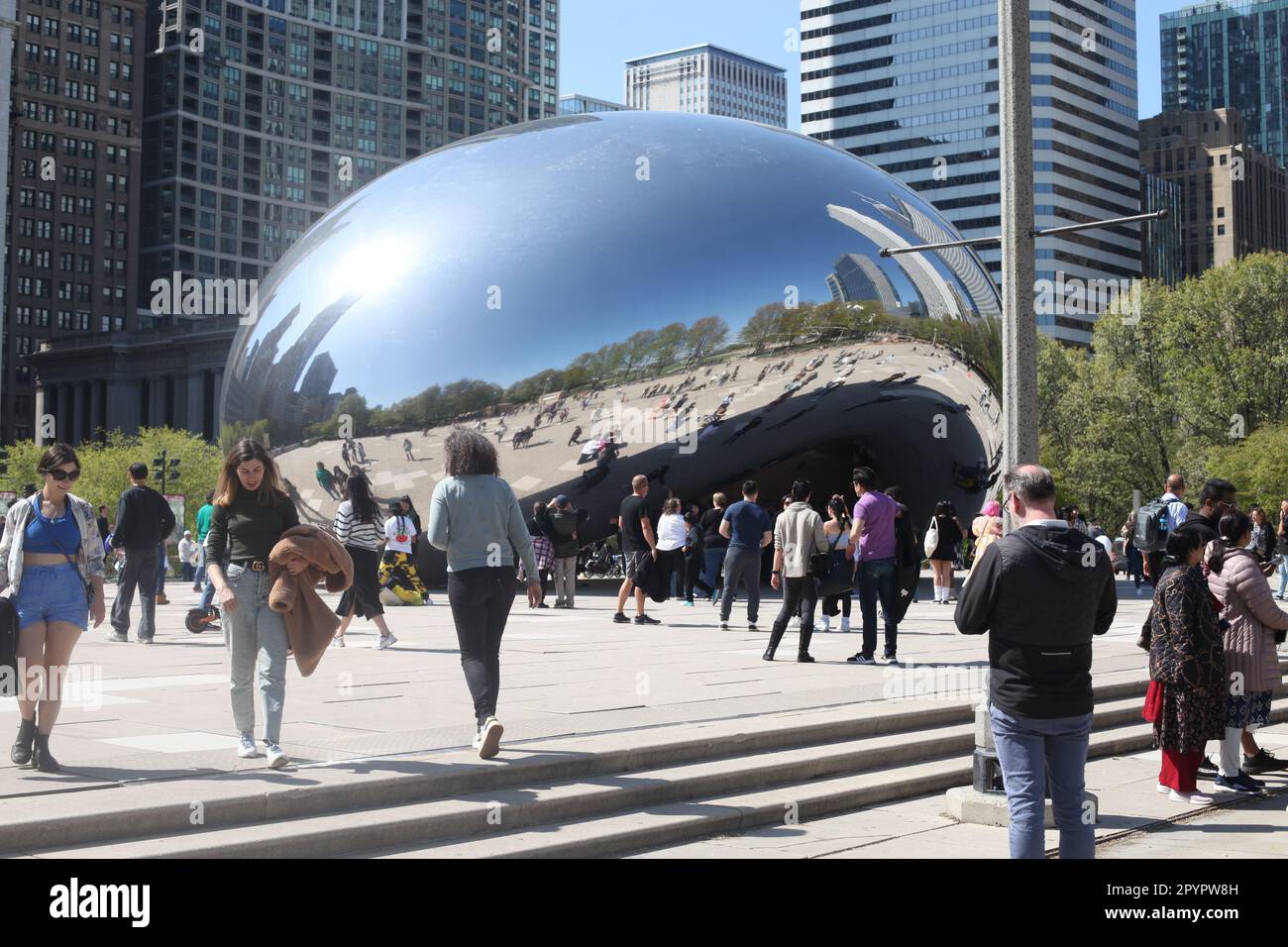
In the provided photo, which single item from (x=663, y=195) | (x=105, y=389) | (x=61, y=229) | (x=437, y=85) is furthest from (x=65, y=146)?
(x=663, y=195)

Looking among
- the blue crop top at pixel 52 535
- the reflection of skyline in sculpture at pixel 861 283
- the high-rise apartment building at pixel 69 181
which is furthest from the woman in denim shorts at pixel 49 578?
the high-rise apartment building at pixel 69 181

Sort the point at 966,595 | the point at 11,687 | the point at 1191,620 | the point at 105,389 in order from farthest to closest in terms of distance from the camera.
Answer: the point at 105,389 < the point at 1191,620 < the point at 11,687 < the point at 966,595

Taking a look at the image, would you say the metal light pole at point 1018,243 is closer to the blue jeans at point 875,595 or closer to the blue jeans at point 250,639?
the blue jeans at point 250,639

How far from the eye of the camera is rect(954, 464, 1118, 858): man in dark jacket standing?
546 centimetres

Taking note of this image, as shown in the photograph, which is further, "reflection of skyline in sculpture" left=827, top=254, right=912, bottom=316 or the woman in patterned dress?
"reflection of skyline in sculpture" left=827, top=254, right=912, bottom=316

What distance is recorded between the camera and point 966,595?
220 inches

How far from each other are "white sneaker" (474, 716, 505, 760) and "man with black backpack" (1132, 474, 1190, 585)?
4899 millimetres

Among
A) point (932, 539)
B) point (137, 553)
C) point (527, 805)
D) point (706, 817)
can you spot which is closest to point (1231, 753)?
point (706, 817)

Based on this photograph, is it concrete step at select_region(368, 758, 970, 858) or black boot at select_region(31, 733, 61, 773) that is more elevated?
black boot at select_region(31, 733, 61, 773)

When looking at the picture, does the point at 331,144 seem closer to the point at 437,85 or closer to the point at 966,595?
the point at 437,85

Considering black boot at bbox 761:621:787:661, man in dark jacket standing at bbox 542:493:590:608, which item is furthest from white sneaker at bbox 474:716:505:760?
man in dark jacket standing at bbox 542:493:590:608

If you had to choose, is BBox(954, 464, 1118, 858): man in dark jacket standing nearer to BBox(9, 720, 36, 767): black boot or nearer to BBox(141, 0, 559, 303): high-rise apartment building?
BBox(9, 720, 36, 767): black boot
